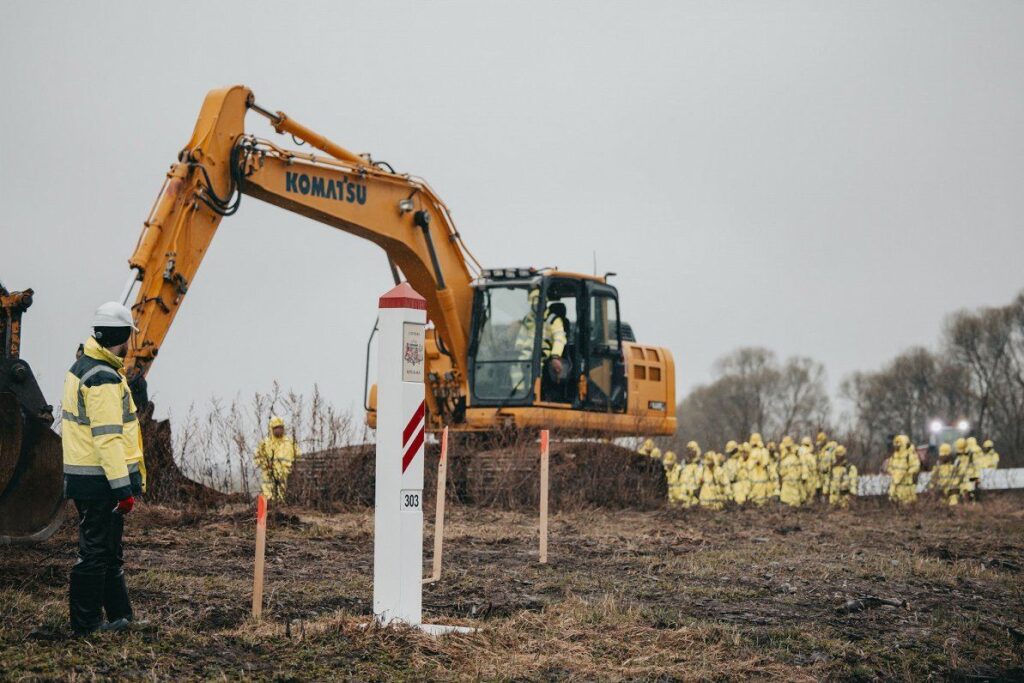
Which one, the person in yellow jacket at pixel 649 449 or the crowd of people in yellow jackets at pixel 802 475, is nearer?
the person in yellow jacket at pixel 649 449

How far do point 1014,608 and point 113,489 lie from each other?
6.82 metres

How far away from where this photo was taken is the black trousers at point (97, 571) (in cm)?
739

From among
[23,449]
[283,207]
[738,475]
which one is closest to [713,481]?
[738,475]

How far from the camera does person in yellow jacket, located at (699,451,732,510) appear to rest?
25297 millimetres

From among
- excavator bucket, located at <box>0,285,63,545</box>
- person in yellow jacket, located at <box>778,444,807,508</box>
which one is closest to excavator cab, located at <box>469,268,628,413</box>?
person in yellow jacket, located at <box>778,444,807,508</box>

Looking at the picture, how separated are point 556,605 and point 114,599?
311cm

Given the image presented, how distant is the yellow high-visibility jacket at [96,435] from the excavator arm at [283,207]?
6241 millimetres

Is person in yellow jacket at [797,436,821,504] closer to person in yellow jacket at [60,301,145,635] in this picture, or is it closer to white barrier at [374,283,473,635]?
white barrier at [374,283,473,635]

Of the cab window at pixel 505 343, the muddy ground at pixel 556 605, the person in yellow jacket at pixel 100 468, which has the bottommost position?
the muddy ground at pixel 556 605

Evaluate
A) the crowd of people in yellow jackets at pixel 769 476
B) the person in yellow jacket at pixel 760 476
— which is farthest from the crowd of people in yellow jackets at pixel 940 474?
the person in yellow jacket at pixel 760 476

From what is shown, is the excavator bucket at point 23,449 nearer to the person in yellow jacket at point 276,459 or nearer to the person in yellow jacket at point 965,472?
the person in yellow jacket at point 276,459

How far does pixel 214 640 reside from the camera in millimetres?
7137

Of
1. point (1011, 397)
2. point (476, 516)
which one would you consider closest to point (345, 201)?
point (476, 516)

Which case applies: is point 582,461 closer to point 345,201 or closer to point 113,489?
point 345,201
